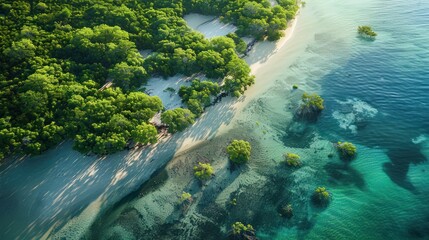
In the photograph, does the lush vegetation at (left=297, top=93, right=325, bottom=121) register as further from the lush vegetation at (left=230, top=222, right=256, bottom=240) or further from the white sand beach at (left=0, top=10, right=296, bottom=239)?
the lush vegetation at (left=230, top=222, right=256, bottom=240)

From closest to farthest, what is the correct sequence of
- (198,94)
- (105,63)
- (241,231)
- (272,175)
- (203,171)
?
(241,231), (203,171), (272,175), (198,94), (105,63)

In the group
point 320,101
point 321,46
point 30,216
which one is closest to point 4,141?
point 30,216

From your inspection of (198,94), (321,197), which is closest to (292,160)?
(321,197)

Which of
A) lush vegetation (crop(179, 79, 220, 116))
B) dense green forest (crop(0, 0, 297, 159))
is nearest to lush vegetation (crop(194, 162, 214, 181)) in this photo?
dense green forest (crop(0, 0, 297, 159))

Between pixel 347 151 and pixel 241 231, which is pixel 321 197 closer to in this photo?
pixel 347 151

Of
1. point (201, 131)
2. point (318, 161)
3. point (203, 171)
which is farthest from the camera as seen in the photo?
point (201, 131)

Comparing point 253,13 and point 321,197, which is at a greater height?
point 253,13

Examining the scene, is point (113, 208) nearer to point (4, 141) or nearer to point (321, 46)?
point (4, 141)
